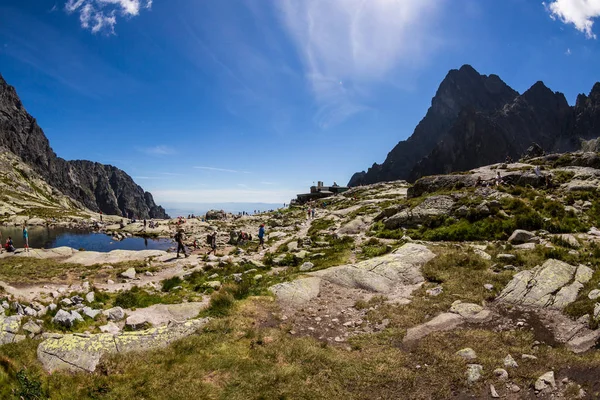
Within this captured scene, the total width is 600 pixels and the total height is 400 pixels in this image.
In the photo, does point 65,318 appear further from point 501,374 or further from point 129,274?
point 501,374

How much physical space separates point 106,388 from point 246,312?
6029 millimetres

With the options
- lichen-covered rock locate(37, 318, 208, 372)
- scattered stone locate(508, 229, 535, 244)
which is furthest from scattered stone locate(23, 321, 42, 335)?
scattered stone locate(508, 229, 535, 244)

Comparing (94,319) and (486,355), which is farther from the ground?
(94,319)

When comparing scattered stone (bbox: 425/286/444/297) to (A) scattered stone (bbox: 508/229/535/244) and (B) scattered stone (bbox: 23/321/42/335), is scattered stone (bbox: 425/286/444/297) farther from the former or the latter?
(B) scattered stone (bbox: 23/321/42/335)

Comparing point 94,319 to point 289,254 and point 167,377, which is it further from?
point 289,254

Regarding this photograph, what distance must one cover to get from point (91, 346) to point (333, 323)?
8.98 meters

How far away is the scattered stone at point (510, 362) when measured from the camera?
8852mm

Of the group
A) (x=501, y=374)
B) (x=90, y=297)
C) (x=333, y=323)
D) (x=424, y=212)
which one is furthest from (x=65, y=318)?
(x=424, y=212)

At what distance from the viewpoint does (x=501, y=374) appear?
8500mm

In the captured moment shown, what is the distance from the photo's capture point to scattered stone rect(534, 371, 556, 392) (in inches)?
306

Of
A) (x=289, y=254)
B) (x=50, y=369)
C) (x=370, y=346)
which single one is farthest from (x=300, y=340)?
(x=289, y=254)

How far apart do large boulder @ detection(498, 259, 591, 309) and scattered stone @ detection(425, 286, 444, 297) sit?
253 cm

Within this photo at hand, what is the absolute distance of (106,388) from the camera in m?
8.27

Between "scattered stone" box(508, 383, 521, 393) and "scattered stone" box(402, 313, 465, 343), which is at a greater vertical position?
"scattered stone" box(402, 313, 465, 343)
